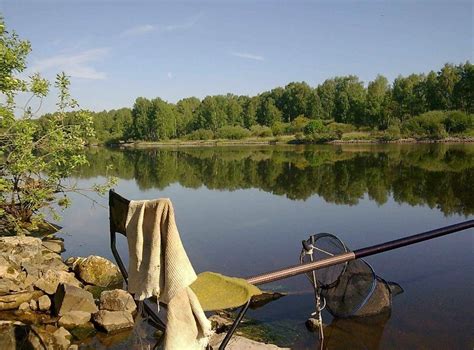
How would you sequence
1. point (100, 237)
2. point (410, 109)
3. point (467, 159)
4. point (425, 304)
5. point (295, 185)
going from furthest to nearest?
point (410, 109) < point (467, 159) < point (295, 185) < point (100, 237) < point (425, 304)

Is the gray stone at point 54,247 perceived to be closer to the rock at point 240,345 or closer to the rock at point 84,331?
the rock at point 84,331

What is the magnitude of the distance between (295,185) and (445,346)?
21260 mm

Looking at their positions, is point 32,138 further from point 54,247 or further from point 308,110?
point 308,110

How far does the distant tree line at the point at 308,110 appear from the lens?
74.4 m

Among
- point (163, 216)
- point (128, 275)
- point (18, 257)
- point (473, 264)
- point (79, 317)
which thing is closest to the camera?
point (163, 216)

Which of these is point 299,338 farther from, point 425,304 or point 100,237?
point 100,237

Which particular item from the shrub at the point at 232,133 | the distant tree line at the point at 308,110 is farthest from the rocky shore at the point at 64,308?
the shrub at the point at 232,133

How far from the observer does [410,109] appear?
7744cm

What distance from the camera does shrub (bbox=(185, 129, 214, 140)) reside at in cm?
10319

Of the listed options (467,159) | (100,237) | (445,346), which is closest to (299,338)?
Result: (445,346)

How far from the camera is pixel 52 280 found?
9.66 metres

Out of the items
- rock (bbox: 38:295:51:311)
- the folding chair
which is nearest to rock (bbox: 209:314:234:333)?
rock (bbox: 38:295:51:311)

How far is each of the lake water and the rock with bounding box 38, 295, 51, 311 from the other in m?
4.24

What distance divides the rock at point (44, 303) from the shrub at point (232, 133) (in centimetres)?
9091
